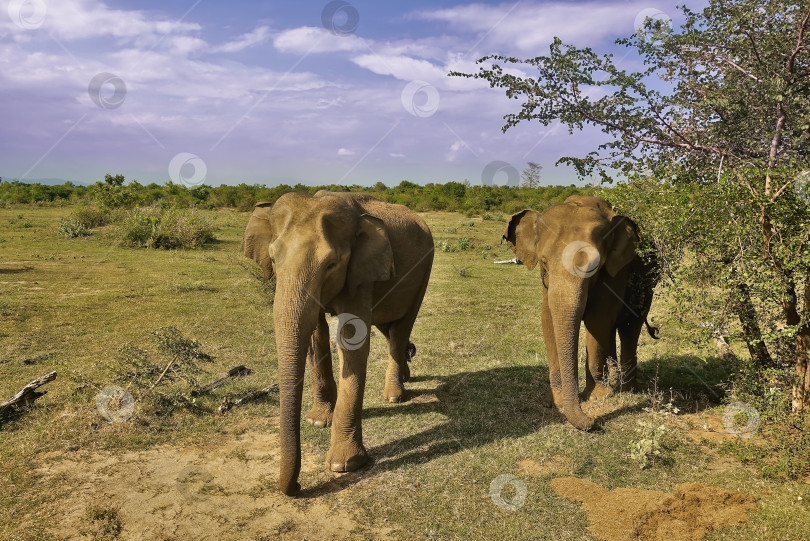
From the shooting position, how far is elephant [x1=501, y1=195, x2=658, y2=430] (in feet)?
25.2

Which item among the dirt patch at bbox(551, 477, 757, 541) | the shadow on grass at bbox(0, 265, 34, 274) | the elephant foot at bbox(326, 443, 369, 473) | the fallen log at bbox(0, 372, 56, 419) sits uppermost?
the shadow on grass at bbox(0, 265, 34, 274)

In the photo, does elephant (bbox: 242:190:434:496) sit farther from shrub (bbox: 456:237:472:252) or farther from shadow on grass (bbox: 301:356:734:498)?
shrub (bbox: 456:237:472:252)

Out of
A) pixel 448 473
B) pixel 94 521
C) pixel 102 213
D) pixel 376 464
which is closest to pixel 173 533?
pixel 94 521

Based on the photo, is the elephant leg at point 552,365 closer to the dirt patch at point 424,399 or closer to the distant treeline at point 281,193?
the dirt patch at point 424,399

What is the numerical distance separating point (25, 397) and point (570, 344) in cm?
783

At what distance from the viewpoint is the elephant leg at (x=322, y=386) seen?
314 inches

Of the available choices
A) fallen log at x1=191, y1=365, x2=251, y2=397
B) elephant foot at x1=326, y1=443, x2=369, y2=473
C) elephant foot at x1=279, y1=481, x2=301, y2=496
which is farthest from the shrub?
elephant foot at x1=279, y1=481, x2=301, y2=496

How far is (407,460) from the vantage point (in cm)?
720

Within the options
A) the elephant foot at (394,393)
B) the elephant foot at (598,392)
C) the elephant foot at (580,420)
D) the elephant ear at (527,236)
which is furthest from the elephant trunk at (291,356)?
the elephant foot at (598,392)

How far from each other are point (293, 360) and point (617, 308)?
17.4ft

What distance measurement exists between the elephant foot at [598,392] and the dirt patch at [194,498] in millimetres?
4462

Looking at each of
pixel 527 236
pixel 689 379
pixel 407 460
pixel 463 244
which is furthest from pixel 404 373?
pixel 463 244

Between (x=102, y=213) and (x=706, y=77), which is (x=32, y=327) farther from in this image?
(x=102, y=213)

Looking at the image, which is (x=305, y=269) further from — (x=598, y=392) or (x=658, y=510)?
(x=598, y=392)
